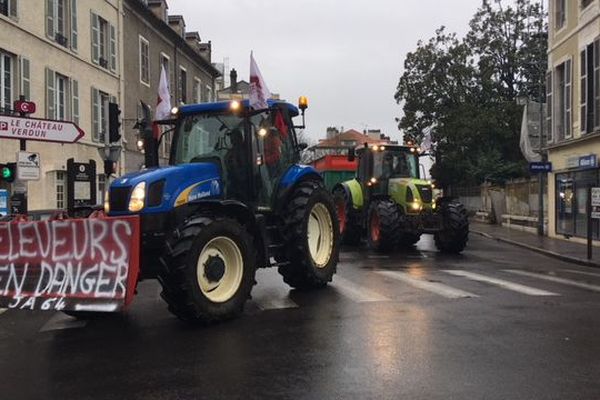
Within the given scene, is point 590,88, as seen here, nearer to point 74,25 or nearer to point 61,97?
point 61,97

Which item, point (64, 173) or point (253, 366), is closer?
point (253, 366)

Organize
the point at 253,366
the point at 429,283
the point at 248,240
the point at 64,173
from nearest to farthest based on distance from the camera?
the point at 253,366, the point at 248,240, the point at 429,283, the point at 64,173

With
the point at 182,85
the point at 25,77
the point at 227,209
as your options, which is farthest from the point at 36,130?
the point at 182,85

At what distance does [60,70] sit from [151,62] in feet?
32.4

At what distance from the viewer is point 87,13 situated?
24.5 meters

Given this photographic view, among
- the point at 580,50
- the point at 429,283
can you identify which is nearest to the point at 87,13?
the point at 580,50

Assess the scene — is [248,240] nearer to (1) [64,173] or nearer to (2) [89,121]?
(1) [64,173]

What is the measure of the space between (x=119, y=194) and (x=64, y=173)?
15990 mm

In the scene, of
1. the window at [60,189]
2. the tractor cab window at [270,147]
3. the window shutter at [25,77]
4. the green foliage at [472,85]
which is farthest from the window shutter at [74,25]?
the green foliage at [472,85]

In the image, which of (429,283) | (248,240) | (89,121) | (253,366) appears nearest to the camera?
(253,366)

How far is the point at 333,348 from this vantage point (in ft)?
20.6

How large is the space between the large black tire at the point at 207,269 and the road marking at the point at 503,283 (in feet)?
14.6

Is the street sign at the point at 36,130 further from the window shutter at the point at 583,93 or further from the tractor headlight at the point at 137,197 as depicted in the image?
the window shutter at the point at 583,93

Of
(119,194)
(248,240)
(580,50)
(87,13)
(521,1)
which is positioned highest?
(521,1)
